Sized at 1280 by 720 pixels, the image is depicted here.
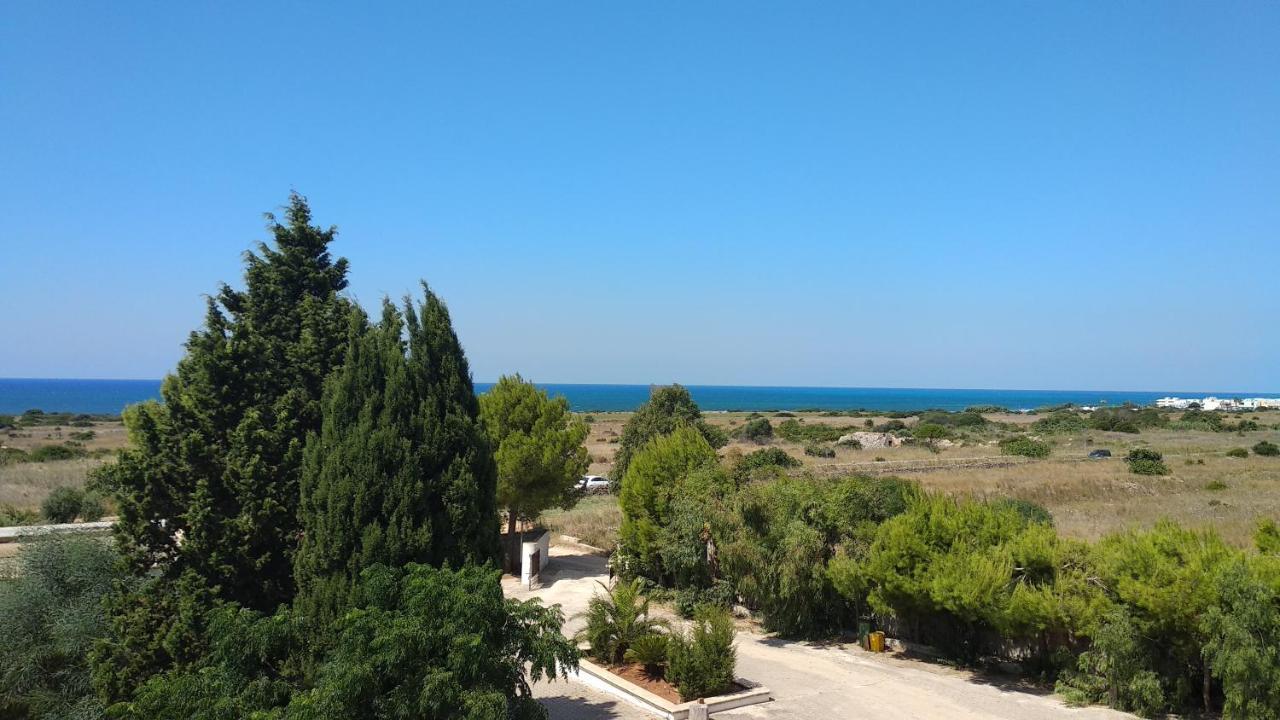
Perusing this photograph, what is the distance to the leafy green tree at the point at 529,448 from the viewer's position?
880 inches

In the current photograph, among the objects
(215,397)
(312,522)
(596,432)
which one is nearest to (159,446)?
(215,397)

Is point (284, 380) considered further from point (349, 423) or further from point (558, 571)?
point (558, 571)

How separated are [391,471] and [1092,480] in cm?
3970

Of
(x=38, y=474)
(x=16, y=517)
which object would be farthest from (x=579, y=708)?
(x=38, y=474)

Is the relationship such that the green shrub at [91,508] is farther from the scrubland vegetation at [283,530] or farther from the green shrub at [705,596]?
the green shrub at [705,596]

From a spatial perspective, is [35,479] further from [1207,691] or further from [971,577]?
[1207,691]

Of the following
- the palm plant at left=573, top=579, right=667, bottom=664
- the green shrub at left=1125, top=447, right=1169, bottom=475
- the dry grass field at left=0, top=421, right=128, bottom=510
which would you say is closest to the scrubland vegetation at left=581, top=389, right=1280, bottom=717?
the palm plant at left=573, top=579, right=667, bottom=664

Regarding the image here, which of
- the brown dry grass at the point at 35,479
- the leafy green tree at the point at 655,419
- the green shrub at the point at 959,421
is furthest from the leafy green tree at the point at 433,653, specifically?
the green shrub at the point at 959,421

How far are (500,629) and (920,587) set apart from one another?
8.59 metres

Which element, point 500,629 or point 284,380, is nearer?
point 500,629

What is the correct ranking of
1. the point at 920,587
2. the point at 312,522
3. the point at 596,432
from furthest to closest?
the point at 596,432 < the point at 920,587 < the point at 312,522

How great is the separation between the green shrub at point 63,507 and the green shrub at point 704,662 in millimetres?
27789

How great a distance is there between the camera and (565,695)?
42.3ft

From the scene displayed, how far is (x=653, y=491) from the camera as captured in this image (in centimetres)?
1986
